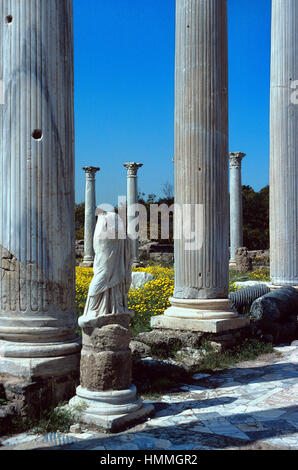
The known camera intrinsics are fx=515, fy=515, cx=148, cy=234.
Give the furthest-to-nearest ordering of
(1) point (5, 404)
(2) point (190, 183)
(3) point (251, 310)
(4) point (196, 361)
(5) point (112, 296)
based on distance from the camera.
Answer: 1. (3) point (251, 310)
2. (2) point (190, 183)
3. (4) point (196, 361)
4. (5) point (112, 296)
5. (1) point (5, 404)

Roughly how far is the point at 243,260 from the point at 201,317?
59.3ft

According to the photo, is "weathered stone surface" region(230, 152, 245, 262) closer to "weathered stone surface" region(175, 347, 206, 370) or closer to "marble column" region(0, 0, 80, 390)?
"weathered stone surface" region(175, 347, 206, 370)

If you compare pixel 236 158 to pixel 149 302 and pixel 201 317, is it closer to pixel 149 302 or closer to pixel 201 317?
pixel 149 302

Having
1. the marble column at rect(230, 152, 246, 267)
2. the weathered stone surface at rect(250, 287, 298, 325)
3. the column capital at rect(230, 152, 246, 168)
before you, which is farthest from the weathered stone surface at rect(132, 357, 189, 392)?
the column capital at rect(230, 152, 246, 168)

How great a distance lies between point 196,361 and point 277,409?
92.2 inches

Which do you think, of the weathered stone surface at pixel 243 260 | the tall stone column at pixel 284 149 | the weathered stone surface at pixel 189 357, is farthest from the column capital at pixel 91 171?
the weathered stone surface at pixel 189 357

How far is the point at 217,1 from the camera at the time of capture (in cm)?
961

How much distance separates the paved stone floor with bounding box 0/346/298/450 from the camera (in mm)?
5191

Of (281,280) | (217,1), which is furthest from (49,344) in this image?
(281,280)

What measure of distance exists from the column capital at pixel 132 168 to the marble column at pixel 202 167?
22.4 meters

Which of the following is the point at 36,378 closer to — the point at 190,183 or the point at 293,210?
the point at 190,183

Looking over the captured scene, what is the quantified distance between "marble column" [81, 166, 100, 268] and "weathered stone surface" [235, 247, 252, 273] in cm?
923

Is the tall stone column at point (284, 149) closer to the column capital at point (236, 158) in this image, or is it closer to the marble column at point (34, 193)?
the marble column at point (34, 193)

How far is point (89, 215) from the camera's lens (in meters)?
31.6
